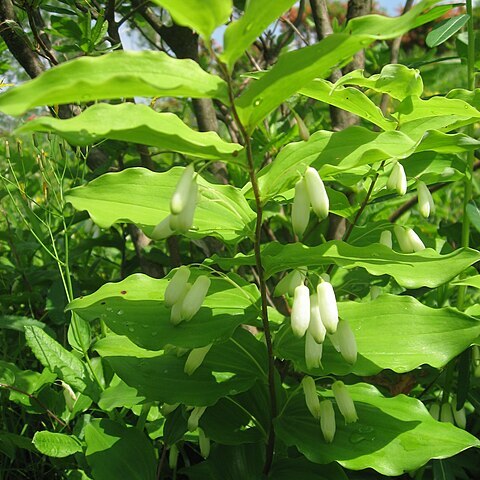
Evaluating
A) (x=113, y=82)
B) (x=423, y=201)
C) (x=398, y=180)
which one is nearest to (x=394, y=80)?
(x=398, y=180)

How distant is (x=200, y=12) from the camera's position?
92cm

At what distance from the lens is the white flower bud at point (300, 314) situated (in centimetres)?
118

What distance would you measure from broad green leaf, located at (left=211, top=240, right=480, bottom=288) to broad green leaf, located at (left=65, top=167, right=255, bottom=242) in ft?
0.45

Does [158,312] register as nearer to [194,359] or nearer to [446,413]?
[194,359]

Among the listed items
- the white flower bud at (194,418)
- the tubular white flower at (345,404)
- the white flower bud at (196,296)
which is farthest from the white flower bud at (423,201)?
the white flower bud at (194,418)

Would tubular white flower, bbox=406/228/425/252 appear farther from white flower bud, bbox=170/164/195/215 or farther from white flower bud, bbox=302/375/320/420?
white flower bud, bbox=170/164/195/215

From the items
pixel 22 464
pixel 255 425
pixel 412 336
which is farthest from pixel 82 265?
pixel 412 336

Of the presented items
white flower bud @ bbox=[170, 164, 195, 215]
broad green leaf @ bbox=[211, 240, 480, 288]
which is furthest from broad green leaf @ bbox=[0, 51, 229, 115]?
broad green leaf @ bbox=[211, 240, 480, 288]

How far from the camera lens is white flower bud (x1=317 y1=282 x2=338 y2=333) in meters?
1.20

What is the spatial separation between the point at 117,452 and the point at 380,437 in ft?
2.11

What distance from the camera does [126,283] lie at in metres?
1.39

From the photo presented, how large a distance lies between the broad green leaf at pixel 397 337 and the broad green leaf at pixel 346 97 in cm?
42

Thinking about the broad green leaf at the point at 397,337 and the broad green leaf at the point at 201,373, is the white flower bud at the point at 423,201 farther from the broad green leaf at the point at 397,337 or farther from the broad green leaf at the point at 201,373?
the broad green leaf at the point at 201,373

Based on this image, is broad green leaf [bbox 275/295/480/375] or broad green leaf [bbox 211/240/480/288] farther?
broad green leaf [bbox 275/295/480/375]
